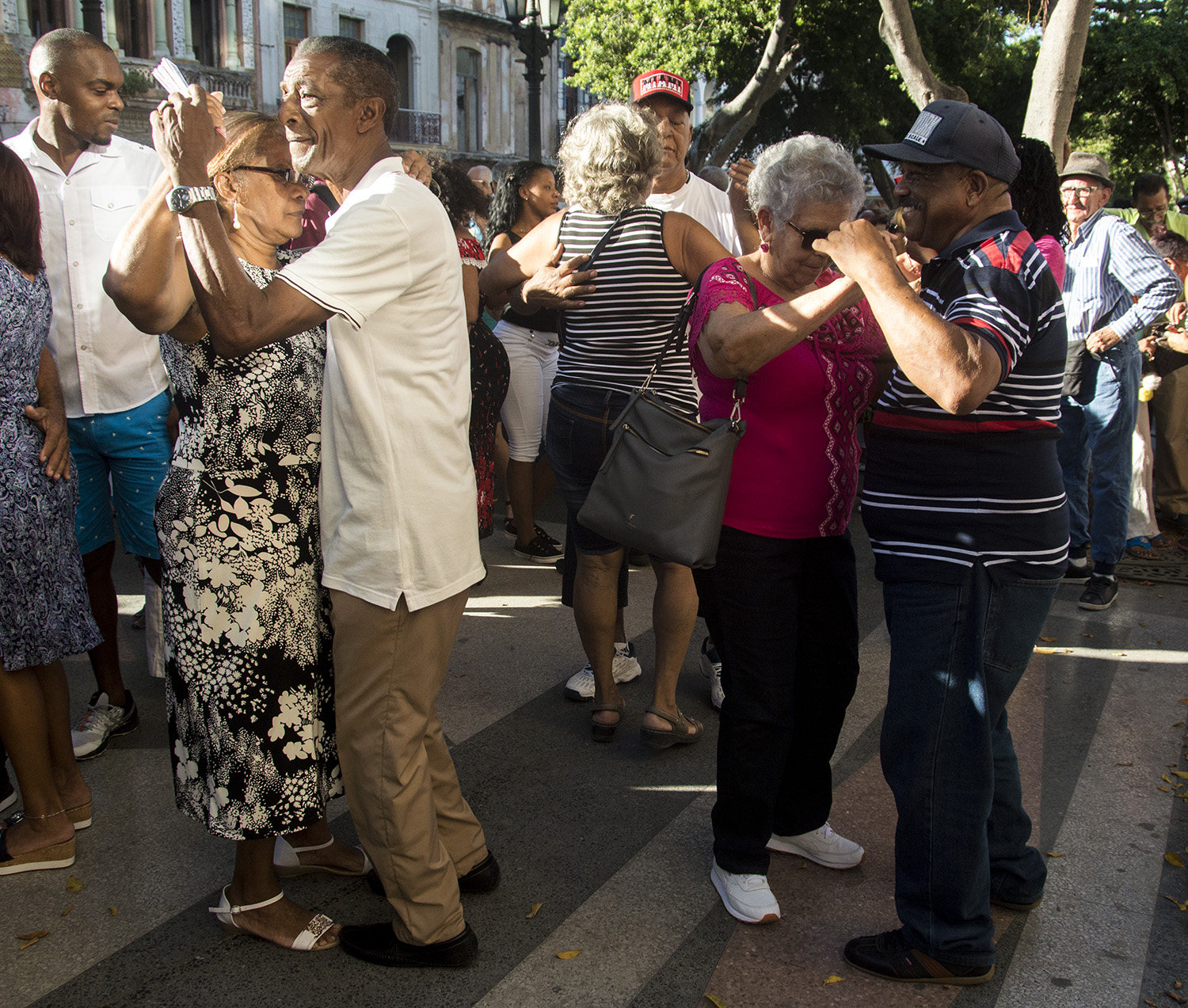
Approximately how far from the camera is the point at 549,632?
5.13 metres

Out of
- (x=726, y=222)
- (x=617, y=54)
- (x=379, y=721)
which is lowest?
(x=379, y=721)

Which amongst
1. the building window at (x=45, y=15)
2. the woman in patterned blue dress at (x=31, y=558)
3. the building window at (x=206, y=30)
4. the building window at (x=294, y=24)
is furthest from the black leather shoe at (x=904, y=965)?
the building window at (x=294, y=24)

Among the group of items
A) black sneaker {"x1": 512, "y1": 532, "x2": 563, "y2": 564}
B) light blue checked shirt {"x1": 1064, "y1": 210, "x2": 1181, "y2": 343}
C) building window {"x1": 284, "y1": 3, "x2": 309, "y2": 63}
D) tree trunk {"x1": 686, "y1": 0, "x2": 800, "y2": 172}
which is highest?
building window {"x1": 284, "y1": 3, "x2": 309, "y2": 63}

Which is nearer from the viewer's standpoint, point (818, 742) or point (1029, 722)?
point (818, 742)

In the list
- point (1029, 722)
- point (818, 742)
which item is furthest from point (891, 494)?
point (1029, 722)

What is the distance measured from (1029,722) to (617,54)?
73.9ft

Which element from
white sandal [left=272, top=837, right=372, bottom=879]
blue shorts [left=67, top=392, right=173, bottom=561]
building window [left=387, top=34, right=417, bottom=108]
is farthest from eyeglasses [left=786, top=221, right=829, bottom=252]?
building window [left=387, top=34, right=417, bottom=108]

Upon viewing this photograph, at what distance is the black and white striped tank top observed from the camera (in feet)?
11.9

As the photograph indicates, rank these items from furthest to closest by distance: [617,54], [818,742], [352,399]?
1. [617,54]
2. [818,742]
3. [352,399]

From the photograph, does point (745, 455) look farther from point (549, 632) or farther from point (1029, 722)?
point (549, 632)

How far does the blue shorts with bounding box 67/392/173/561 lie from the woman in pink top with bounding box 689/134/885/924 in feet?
7.08

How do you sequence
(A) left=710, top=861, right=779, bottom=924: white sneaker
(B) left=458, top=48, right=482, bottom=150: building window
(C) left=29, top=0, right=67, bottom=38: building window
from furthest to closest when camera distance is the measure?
(B) left=458, top=48, right=482, bottom=150: building window, (C) left=29, top=0, right=67, bottom=38: building window, (A) left=710, top=861, right=779, bottom=924: white sneaker

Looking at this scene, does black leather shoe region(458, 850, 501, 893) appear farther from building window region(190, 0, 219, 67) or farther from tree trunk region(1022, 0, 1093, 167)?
building window region(190, 0, 219, 67)

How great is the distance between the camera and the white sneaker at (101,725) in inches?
149
